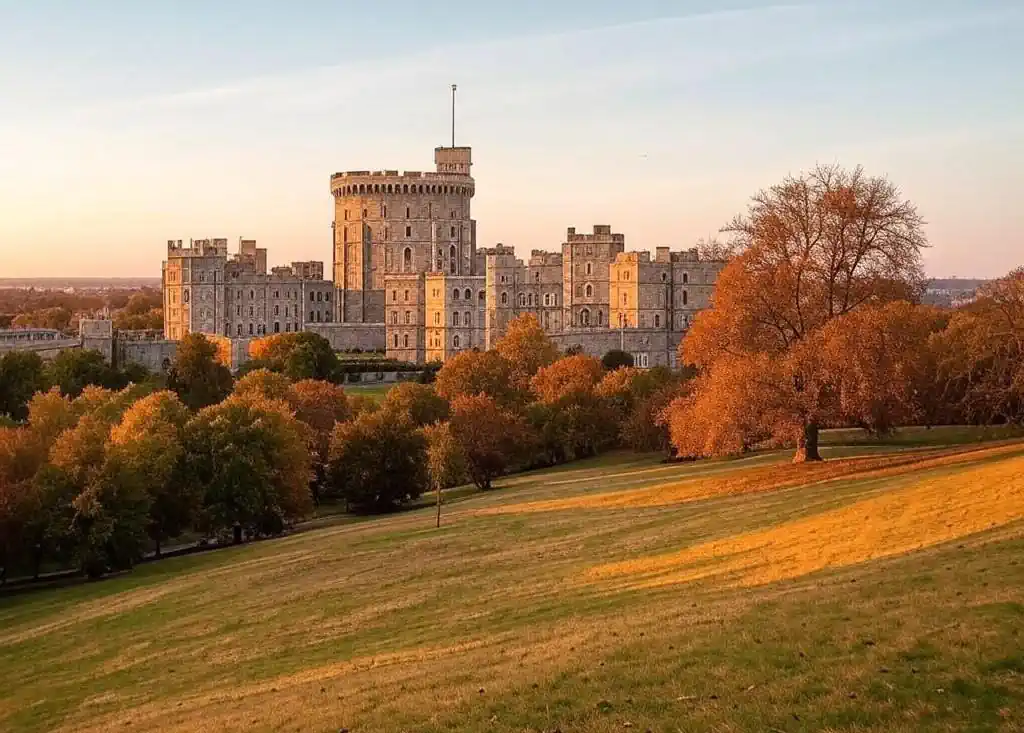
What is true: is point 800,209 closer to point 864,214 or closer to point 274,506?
point 864,214

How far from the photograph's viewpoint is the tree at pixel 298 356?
93.6 meters

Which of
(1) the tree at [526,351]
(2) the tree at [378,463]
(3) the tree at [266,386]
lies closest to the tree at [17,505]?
(2) the tree at [378,463]

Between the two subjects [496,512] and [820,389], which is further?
[496,512]

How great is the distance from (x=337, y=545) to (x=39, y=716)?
1656cm

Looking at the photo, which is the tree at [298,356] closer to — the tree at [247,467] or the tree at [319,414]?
the tree at [319,414]

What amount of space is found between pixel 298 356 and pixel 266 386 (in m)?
25.8

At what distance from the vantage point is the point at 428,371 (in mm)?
104375

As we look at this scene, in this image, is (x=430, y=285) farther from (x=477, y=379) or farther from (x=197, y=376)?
(x=477, y=379)

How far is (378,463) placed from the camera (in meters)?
55.4

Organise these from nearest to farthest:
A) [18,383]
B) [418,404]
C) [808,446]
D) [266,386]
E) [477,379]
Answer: [808,446] → [418,404] → [266,386] → [477,379] → [18,383]

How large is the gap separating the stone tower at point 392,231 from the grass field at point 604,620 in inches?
3594

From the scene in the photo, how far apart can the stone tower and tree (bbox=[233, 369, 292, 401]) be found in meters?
59.1

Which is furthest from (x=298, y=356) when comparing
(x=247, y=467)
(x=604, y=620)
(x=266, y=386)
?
(x=604, y=620)

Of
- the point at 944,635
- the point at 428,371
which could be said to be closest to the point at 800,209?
the point at 944,635
